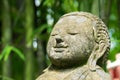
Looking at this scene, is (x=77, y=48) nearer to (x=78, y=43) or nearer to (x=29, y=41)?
(x=78, y=43)

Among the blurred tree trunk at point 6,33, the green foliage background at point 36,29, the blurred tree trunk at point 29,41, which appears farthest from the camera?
the blurred tree trunk at point 6,33

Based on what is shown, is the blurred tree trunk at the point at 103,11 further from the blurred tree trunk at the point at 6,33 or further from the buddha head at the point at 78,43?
the blurred tree trunk at the point at 6,33

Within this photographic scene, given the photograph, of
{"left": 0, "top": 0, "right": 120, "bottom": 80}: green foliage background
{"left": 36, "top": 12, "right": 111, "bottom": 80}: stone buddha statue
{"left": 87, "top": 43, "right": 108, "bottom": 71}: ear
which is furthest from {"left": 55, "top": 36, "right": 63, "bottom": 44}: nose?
{"left": 0, "top": 0, "right": 120, "bottom": 80}: green foliage background

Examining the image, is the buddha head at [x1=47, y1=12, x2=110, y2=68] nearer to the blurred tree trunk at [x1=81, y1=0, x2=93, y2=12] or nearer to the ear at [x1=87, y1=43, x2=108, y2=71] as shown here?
the ear at [x1=87, y1=43, x2=108, y2=71]

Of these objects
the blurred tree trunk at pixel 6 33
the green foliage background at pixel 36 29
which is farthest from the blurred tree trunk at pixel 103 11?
the blurred tree trunk at pixel 6 33

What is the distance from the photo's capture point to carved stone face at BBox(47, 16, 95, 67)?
224 centimetres

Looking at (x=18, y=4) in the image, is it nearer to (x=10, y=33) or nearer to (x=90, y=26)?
(x=10, y=33)

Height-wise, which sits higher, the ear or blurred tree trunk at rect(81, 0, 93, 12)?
blurred tree trunk at rect(81, 0, 93, 12)

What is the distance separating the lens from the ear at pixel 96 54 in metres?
2.21

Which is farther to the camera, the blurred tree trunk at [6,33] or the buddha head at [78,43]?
the blurred tree trunk at [6,33]

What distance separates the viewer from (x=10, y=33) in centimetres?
369

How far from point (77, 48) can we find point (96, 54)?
0.30 feet

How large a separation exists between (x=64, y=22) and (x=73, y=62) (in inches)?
7.5

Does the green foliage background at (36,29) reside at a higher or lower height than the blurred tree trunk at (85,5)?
lower
